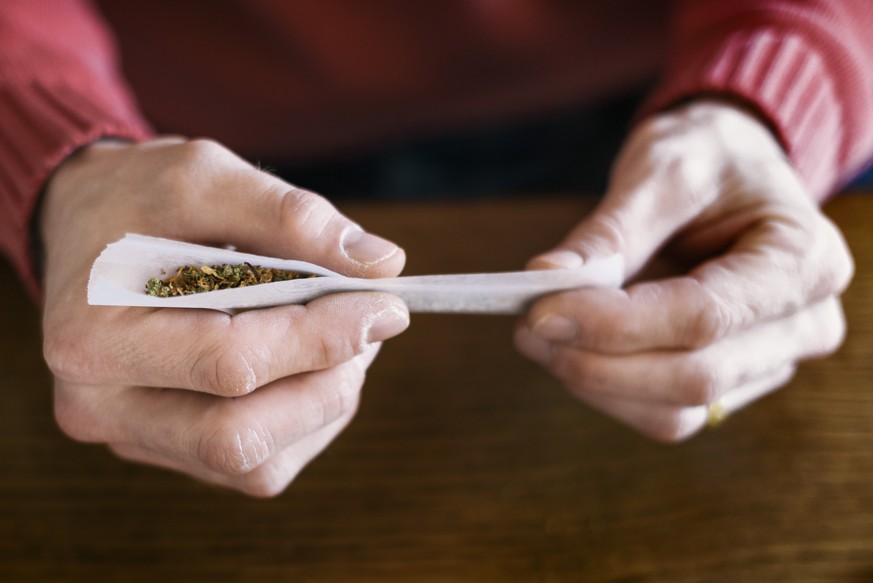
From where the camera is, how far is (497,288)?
516 mm

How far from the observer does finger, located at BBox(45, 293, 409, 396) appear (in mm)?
465

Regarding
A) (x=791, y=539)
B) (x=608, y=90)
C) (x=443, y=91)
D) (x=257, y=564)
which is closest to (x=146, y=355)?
(x=257, y=564)

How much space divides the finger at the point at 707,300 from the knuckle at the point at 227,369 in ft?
0.80

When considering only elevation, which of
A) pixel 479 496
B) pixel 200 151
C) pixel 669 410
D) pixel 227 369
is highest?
pixel 200 151

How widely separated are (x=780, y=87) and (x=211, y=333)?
0.63 m

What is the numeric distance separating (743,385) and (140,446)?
0.56 m

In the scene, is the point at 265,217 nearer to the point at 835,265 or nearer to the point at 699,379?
the point at 699,379

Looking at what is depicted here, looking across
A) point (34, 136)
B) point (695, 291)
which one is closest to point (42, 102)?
point (34, 136)

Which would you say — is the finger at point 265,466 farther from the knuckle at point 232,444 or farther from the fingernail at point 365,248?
the fingernail at point 365,248

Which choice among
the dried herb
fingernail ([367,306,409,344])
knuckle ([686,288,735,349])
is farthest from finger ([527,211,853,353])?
the dried herb

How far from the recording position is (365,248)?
1.58 feet

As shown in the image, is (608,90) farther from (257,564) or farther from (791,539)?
(257,564)

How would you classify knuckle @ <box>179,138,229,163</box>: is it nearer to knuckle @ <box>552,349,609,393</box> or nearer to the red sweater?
the red sweater

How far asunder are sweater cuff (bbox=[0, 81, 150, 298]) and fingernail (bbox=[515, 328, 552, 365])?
0.44 metres
